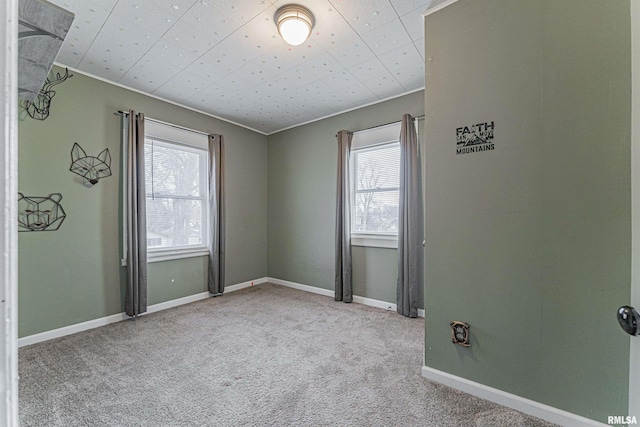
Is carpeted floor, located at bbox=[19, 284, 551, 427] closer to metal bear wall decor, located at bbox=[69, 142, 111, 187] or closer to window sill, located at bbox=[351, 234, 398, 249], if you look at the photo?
window sill, located at bbox=[351, 234, 398, 249]

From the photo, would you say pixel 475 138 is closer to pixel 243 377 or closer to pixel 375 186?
pixel 375 186

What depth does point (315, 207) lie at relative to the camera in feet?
13.9

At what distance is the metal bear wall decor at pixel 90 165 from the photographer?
2789 millimetres

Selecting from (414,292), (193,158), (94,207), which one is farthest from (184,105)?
(414,292)

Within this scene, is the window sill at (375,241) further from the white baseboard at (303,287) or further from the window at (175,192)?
the window at (175,192)

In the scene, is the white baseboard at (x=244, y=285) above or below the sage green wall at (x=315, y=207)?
below

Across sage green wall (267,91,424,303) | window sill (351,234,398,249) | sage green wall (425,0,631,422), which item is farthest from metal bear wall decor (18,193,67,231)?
sage green wall (425,0,631,422)

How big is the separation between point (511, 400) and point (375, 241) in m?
2.13

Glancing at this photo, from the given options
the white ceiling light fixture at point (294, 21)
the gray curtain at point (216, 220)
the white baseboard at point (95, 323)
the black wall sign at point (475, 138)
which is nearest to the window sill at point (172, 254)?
the gray curtain at point (216, 220)

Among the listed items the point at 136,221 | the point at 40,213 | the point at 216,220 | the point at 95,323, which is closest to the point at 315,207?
the point at 216,220

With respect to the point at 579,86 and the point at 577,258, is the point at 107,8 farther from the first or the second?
the point at 577,258

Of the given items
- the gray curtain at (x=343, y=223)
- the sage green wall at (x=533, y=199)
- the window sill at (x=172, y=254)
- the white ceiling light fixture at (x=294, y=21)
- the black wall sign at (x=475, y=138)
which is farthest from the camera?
the gray curtain at (x=343, y=223)

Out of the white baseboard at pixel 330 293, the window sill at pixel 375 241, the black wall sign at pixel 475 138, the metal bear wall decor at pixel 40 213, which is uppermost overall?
the black wall sign at pixel 475 138

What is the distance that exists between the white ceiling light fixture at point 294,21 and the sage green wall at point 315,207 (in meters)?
1.75
